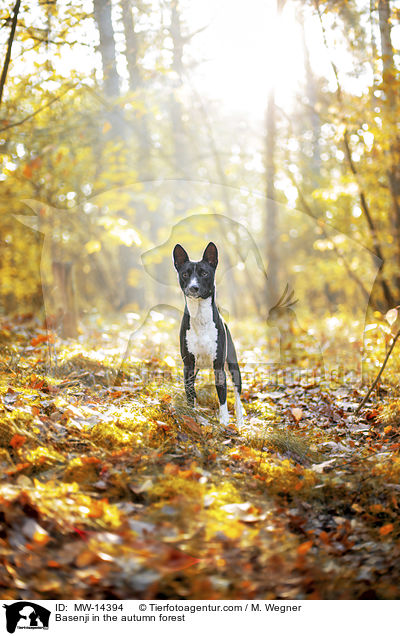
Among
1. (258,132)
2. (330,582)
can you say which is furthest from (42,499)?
(258,132)

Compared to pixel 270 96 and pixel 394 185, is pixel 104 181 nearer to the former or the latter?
pixel 270 96

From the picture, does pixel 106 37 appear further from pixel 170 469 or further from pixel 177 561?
pixel 177 561

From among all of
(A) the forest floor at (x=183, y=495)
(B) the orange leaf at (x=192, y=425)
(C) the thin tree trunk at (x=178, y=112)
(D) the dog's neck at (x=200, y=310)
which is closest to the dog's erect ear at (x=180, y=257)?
(D) the dog's neck at (x=200, y=310)

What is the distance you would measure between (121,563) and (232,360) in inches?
113

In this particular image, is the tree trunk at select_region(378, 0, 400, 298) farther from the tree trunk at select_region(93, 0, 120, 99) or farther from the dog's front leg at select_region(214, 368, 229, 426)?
the dog's front leg at select_region(214, 368, 229, 426)

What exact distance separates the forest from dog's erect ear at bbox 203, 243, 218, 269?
17.2 inches

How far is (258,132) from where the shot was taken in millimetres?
17172

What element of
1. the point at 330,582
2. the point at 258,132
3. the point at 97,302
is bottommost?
the point at 330,582

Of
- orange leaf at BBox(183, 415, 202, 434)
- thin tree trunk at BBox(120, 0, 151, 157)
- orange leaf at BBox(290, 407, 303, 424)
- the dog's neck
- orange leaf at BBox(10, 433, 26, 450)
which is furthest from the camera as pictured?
thin tree trunk at BBox(120, 0, 151, 157)

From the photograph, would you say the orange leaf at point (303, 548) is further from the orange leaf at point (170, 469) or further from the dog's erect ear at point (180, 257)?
the dog's erect ear at point (180, 257)

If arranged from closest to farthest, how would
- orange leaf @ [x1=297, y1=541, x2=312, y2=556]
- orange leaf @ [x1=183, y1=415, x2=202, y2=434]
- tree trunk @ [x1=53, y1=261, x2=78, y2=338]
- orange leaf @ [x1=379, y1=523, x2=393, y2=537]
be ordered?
orange leaf @ [x1=297, y1=541, x2=312, y2=556], orange leaf @ [x1=379, y1=523, x2=393, y2=537], orange leaf @ [x1=183, y1=415, x2=202, y2=434], tree trunk @ [x1=53, y1=261, x2=78, y2=338]

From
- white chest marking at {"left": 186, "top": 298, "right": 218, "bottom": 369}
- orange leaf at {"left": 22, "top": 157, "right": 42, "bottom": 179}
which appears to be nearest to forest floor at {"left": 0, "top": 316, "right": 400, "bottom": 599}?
white chest marking at {"left": 186, "top": 298, "right": 218, "bottom": 369}

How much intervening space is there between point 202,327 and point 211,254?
72cm

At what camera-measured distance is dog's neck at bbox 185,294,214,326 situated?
15.7 ft
